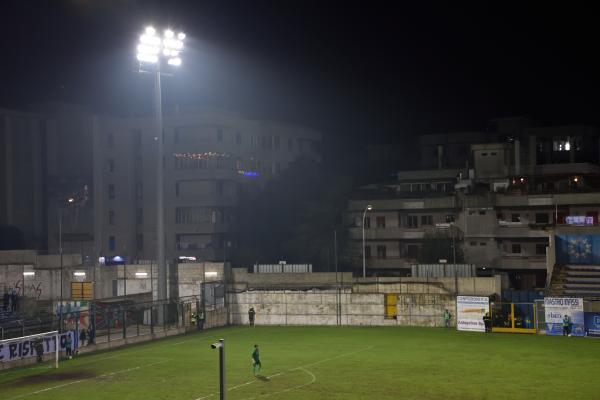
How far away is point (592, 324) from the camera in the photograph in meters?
44.9

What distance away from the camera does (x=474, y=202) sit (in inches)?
2911

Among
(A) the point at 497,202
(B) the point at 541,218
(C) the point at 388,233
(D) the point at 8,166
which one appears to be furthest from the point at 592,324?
(D) the point at 8,166

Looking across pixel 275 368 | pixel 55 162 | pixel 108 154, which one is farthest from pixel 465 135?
pixel 275 368

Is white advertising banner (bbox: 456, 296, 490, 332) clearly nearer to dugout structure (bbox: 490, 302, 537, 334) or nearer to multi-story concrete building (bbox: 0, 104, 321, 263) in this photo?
dugout structure (bbox: 490, 302, 537, 334)

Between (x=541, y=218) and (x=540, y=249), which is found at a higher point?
(x=541, y=218)

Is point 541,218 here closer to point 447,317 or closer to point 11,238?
point 447,317

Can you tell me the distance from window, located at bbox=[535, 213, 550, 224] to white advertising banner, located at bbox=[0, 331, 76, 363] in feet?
158

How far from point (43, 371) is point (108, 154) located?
5876cm

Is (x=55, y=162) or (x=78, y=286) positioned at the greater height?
(x=55, y=162)

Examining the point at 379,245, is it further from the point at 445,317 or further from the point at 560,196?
the point at 445,317

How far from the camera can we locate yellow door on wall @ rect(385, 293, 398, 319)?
52469 millimetres

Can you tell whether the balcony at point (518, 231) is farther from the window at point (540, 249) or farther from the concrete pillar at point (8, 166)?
the concrete pillar at point (8, 166)

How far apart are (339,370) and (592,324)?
18.9 meters

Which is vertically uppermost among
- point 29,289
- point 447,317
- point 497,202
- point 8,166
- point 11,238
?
point 8,166
